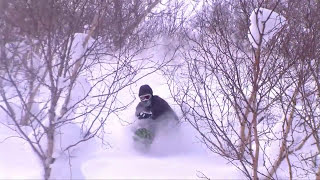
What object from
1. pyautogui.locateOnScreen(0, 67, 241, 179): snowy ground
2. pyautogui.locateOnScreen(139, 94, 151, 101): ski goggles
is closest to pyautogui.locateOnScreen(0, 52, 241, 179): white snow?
pyautogui.locateOnScreen(0, 67, 241, 179): snowy ground

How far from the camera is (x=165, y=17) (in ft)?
55.4

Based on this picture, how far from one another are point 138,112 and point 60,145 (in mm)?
1618

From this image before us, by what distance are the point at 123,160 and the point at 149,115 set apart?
0.77m

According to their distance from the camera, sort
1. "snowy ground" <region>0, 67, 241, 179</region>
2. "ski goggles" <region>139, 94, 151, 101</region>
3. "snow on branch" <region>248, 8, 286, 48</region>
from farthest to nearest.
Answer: "ski goggles" <region>139, 94, 151, 101</region>, "snowy ground" <region>0, 67, 241, 179</region>, "snow on branch" <region>248, 8, 286, 48</region>

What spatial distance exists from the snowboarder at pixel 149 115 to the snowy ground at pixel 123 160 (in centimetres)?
14

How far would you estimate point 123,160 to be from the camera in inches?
212

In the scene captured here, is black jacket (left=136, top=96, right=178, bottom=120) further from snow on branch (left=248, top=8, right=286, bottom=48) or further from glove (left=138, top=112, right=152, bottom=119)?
snow on branch (left=248, top=8, right=286, bottom=48)

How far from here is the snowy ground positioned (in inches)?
187

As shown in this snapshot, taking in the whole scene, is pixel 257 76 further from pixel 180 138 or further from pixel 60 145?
pixel 180 138

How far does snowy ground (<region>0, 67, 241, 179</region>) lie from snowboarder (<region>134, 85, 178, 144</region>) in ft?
0.47

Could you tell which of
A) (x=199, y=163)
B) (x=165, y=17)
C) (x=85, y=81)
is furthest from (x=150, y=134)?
(x=165, y=17)

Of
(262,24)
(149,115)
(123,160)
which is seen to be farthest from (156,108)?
(262,24)

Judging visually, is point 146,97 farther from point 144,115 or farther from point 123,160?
point 123,160

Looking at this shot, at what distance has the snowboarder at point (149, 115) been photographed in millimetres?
5809
